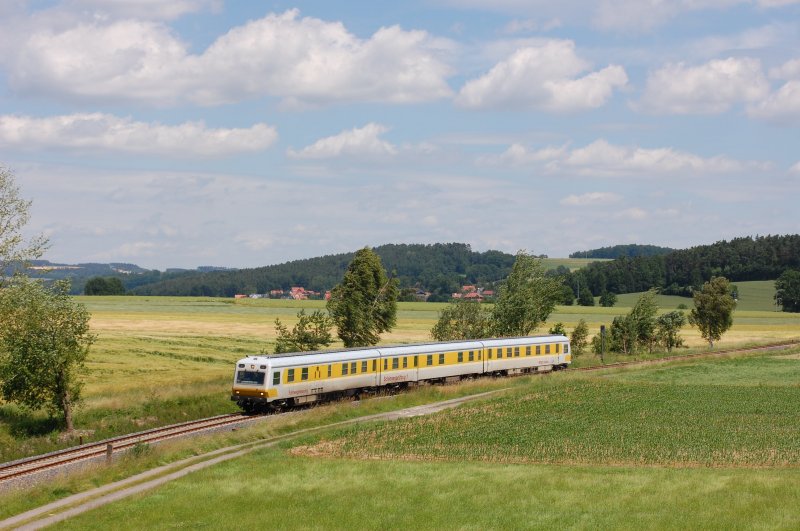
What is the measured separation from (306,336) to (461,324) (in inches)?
896

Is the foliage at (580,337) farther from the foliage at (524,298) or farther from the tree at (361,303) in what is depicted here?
the tree at (361,303)

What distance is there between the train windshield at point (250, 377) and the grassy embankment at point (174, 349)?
10.8 feet

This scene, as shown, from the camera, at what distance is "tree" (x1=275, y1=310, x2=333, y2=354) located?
204 feet

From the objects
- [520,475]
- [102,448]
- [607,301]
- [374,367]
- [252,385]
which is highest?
[607,301]

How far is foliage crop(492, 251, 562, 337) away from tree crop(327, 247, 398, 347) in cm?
1502

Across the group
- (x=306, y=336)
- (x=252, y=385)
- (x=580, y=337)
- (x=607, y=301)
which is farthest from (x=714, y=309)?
(x=607, y=301)

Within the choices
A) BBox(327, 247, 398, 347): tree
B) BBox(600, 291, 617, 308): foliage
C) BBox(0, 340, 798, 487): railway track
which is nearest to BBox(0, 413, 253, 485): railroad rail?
BBox(0, 340, 798, 487): railway track

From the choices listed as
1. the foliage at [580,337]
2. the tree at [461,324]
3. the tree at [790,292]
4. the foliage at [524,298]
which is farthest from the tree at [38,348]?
the tree at [790,292]

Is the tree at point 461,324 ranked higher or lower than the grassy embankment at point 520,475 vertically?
higher

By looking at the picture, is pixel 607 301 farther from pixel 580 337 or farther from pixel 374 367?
pixel 374 367

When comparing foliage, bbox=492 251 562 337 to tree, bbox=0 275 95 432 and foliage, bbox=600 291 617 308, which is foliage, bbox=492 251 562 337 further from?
foliage, bbox=600 291 617 308

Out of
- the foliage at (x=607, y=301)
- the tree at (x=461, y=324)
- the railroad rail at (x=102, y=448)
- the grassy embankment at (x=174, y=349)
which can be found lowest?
the railroad rail at (x=102, y=448)

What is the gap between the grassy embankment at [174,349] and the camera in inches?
1730

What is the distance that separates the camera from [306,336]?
62094 millimetres
